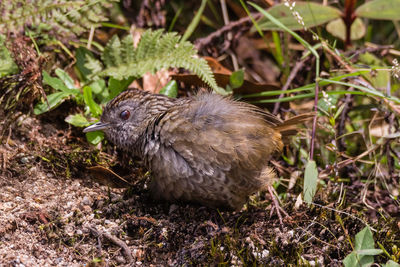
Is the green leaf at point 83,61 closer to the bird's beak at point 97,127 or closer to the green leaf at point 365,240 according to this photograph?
the bird's beak at point 97,127

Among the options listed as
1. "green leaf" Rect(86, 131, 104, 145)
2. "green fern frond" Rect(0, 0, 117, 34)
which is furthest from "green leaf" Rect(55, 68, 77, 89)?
"green leaf" Rect(86, 131, 104, 145)

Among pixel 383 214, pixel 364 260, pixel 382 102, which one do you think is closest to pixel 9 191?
pixel 364 260

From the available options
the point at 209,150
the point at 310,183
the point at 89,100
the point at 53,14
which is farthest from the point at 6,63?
the point at 310,183

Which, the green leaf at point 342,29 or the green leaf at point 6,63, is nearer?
the green leaf at point 6,63

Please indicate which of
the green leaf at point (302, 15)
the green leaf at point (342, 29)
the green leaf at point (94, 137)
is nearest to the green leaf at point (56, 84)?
the green leaf at point (94, 137)

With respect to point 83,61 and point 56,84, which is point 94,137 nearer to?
point 56,84

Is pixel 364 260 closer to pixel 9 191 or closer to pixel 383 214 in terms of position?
pixel 383 214
